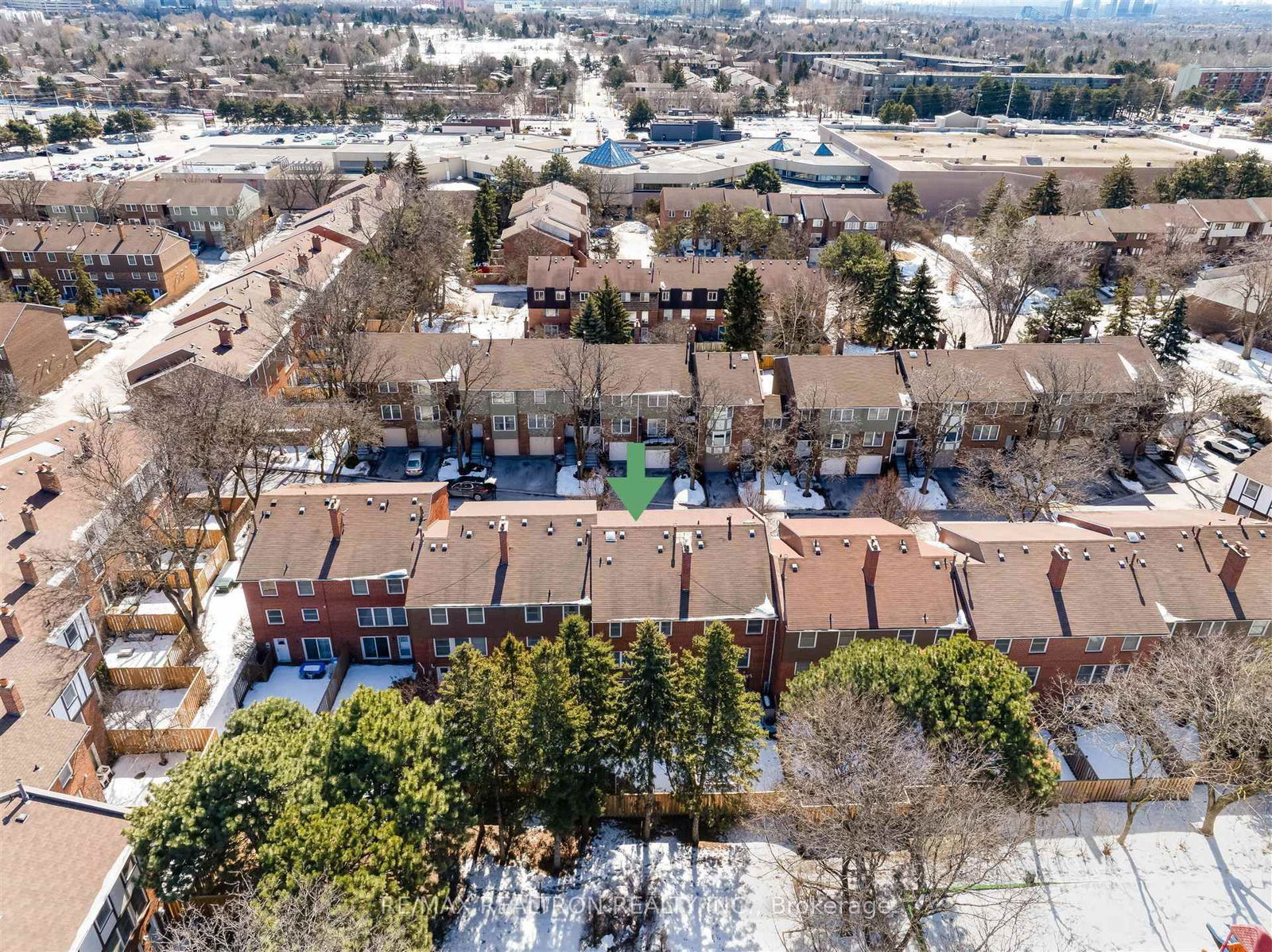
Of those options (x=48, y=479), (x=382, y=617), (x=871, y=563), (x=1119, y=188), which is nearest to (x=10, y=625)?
(x=48, y=479)

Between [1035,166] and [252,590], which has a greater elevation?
[1035,166]

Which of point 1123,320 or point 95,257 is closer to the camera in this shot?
point 1123,320

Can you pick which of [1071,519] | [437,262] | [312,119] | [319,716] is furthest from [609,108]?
[319,716]

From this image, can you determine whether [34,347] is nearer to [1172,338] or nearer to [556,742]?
[556,742]

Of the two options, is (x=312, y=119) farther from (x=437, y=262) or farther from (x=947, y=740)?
(x=947, y=740)

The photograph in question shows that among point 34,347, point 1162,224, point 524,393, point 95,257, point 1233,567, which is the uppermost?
point 1162,224

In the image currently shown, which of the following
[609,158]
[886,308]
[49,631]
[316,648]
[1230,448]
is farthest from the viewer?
[609,158]
